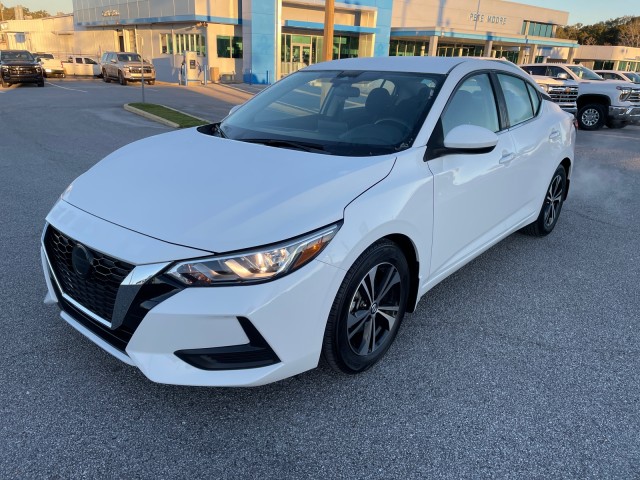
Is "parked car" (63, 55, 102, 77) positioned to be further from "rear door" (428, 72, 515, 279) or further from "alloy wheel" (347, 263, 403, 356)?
"alloy wheel" (347, 263, 403, 356)

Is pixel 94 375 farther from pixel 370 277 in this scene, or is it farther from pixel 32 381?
pixel 370 277

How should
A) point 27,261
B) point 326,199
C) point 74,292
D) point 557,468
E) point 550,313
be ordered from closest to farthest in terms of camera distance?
point 557,468
point 326,199
point 74,292
point 550,313
point 27,261

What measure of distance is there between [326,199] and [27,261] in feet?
10.3

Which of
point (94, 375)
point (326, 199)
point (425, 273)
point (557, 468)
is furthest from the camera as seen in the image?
point (425, 273)

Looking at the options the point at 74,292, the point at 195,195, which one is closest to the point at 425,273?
the point at 195,195

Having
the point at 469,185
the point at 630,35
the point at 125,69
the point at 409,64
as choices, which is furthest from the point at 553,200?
the point at 630,35

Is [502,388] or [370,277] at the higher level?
[370,277]

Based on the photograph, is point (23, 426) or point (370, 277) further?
point (370, 277)

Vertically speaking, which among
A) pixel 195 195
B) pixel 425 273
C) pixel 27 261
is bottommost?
pixel 27 261

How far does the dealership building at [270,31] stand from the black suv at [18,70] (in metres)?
8.41

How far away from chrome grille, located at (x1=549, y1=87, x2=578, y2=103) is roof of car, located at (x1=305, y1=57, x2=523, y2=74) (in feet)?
38.8

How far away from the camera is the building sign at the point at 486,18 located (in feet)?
158

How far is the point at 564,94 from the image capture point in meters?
14.7

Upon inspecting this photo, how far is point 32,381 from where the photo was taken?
109 inches
